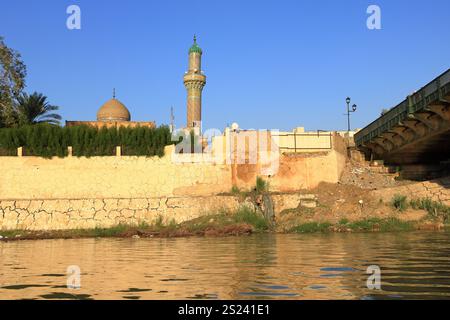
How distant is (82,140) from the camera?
91.2 ft

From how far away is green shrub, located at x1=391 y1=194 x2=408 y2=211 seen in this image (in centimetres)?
2327

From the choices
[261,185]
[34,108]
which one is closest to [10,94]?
[34,108]

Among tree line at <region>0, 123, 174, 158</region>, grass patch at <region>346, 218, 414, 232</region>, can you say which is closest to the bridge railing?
grass patch at <region>346, 218, 414, 232</region>

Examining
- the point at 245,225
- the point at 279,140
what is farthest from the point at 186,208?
the point at 279,140

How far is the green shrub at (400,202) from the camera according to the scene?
→ 76.3ft

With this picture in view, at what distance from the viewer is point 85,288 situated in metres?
6.13

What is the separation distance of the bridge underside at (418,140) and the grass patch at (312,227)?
6.51 m

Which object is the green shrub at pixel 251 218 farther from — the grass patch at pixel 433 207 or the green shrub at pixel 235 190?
the grass patch at pixel 433 207

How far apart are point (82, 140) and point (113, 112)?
1580 cm

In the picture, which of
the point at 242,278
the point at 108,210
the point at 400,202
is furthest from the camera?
the point at 108,210

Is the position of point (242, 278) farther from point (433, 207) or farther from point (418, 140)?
point (433, 207)
